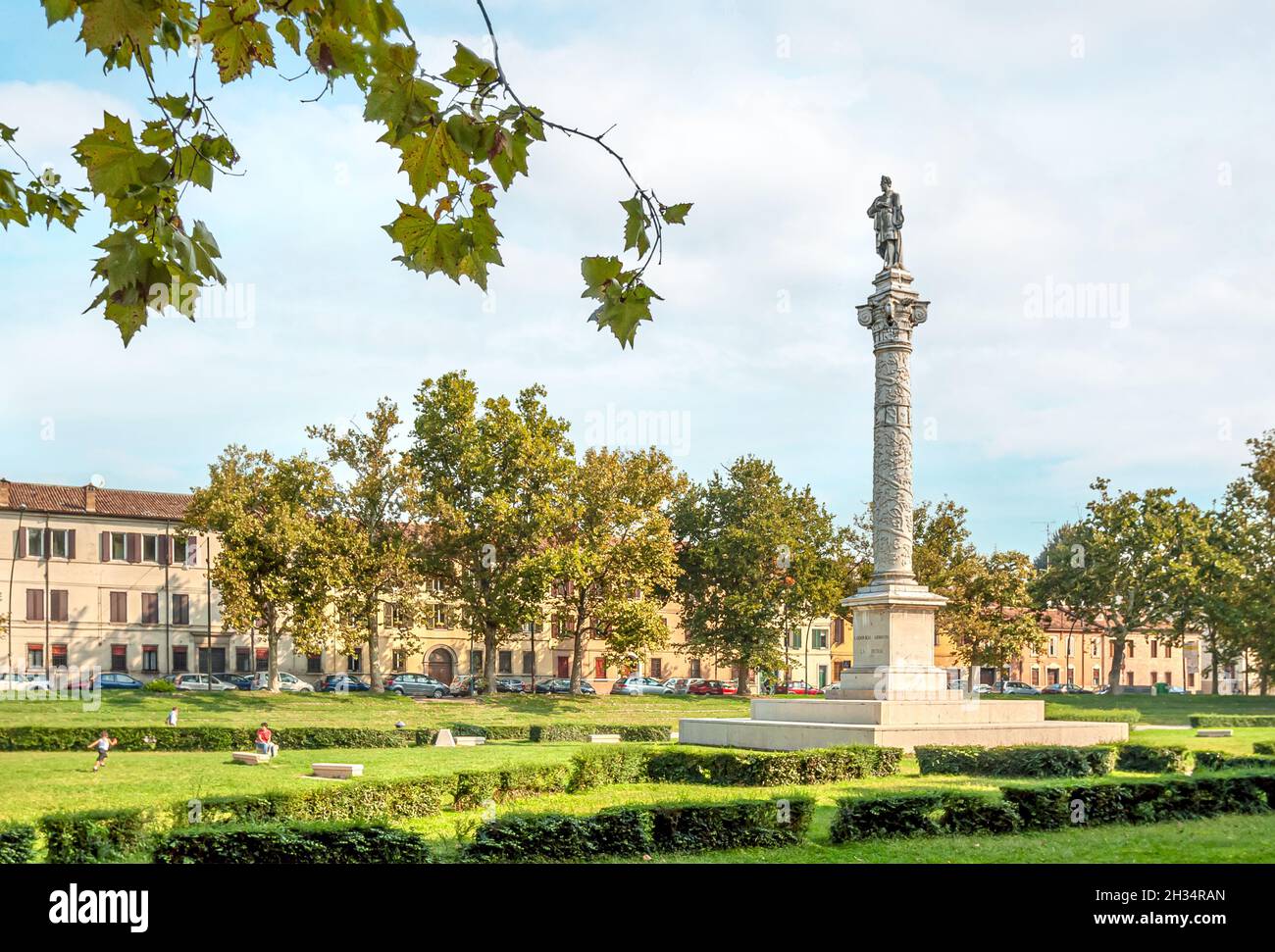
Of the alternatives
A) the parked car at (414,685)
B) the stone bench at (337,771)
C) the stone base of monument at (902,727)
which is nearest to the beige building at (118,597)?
the parked car at (414,685)

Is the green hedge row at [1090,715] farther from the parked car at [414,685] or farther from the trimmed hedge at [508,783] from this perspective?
the parked car at [414,685]

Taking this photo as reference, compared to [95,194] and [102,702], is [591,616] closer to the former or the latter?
[102,702]

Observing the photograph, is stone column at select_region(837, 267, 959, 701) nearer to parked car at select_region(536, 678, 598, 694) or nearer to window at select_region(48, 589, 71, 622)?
parked car at select_region(536, 678, 598, 694)

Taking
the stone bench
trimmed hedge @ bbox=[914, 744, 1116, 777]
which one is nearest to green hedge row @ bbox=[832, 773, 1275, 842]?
trimmed hedge @ bbox=[914, 744, 1116, 777]

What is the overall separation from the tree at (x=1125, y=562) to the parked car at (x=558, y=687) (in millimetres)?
27919

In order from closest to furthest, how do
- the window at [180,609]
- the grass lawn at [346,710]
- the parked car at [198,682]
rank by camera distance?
1. the grass lawn at [346,710]
2. the parked car at [198,682]
3. the window at [180,609]

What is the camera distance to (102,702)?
46656mm

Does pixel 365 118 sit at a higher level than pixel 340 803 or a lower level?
higher

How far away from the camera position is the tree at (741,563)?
64875mm

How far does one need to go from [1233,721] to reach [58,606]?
2216 inches

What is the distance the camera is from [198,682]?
6250 cm

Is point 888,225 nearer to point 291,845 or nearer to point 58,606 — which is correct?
point 291,845
